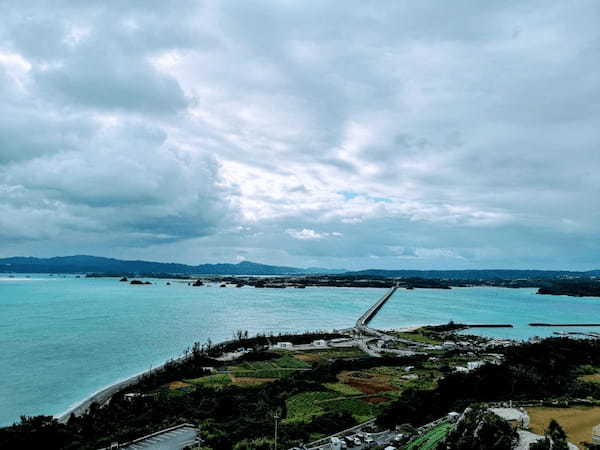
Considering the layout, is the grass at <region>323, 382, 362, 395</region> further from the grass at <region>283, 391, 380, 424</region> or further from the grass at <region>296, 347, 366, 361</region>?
the grass at <region>296, 347, 366, 361</region>

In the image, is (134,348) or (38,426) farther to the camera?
(134,348)

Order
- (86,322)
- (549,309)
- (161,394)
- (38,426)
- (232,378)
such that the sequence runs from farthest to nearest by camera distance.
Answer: (549,309) < (86,322) < (232,378) < (161,394) < (38,426)

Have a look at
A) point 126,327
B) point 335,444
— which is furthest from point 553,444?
point 126,327

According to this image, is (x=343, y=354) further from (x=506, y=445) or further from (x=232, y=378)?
(x=506, y=445)

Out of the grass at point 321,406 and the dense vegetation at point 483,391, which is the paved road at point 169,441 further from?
the dense vegetation at point 483,391

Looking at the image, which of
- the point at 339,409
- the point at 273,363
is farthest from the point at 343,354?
the point at 339,409

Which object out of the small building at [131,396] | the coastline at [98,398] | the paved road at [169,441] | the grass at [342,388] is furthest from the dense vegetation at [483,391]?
the coastline at [98,398]
